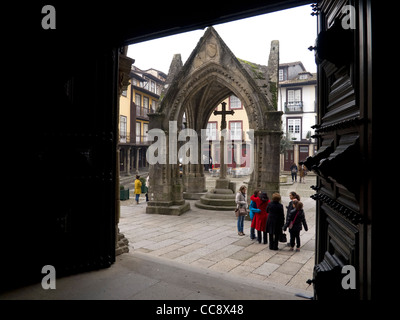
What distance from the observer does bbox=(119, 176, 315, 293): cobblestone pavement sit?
512 centimetres

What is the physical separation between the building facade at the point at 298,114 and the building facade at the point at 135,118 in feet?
53.3

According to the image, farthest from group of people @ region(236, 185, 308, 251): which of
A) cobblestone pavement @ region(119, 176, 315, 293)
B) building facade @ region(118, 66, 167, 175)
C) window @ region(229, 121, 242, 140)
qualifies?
window @ region(229, 121, 242, 140)

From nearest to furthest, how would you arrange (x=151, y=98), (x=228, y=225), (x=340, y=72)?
1. (x=340, y=72)
2. (x=228, y=225)
3. (x=151, y=98)

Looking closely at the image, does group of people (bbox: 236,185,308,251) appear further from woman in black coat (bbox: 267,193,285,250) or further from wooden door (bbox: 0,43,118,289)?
wooden door (bbox: 0,43,118,289)

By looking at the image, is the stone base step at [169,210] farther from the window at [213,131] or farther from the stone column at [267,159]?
the window at [213,131]

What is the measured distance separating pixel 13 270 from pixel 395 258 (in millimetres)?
3259

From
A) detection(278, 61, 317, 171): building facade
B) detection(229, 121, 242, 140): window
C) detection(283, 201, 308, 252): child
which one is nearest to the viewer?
detection(283, 201, 308, 252): child

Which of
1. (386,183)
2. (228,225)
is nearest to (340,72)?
(386,183)

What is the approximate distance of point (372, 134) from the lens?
5.15ft

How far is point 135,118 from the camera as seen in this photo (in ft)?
112

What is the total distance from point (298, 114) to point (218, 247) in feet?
101

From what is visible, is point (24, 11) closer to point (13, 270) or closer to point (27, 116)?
point (27, 116)

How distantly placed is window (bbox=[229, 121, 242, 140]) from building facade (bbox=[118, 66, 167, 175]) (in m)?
9.75

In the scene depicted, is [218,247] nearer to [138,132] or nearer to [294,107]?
[294,107]
